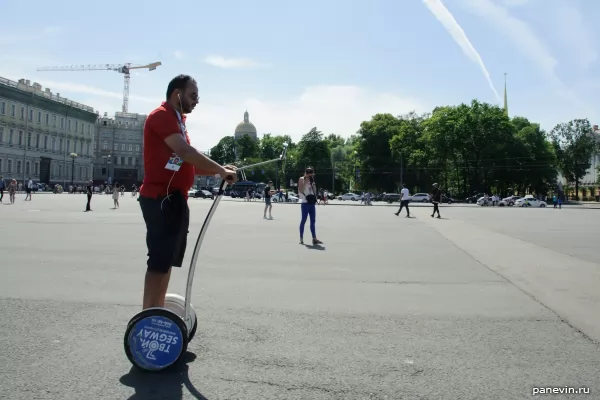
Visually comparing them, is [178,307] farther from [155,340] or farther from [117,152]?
[117,152]

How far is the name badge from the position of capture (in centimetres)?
368

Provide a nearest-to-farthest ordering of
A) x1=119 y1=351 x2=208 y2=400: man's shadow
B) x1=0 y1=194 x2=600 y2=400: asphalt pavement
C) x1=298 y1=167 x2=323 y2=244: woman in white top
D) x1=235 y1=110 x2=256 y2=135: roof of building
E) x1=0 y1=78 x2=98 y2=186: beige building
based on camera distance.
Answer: x1=119 y1=351 x2=208 y2=400: man's shadow, x1=0 y1=194 x2=600 y2=400: asphalt pavement, x1=298 y1=167 x2=323 y2=244: woman in white top, x1=0 y1=78 x2=98 y2=186: beige building, x1=235 y1=110 x2=256 y2=135: roof of building

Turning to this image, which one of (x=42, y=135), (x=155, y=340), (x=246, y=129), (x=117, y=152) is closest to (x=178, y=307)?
(x=155, y=340)

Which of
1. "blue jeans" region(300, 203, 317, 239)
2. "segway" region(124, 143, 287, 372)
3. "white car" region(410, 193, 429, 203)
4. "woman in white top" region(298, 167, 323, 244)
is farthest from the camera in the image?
"white car" region(410, 193, 429, 203)

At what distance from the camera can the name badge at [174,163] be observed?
3.68 meters

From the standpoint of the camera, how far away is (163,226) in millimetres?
3684

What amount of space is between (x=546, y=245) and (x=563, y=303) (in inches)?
268

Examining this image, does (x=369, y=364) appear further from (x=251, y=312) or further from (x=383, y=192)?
(x=383, y=192)

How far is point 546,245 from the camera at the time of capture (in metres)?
12.0

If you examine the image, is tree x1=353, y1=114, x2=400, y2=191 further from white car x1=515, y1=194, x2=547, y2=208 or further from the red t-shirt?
the red t-shirt

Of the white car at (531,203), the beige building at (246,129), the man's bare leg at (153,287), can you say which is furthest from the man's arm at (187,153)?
the beige building at (246,129)

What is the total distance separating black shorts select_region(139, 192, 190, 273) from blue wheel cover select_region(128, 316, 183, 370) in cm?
39

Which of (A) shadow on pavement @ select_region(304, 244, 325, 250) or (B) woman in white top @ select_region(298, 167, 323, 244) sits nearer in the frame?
(A) shadow on pavement @ select_region(304, 244, 325, 250)

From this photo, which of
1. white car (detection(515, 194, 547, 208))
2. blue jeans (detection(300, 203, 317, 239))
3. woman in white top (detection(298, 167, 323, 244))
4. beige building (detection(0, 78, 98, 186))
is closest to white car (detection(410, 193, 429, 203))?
white car (detection(515, 194, 547, 208))
